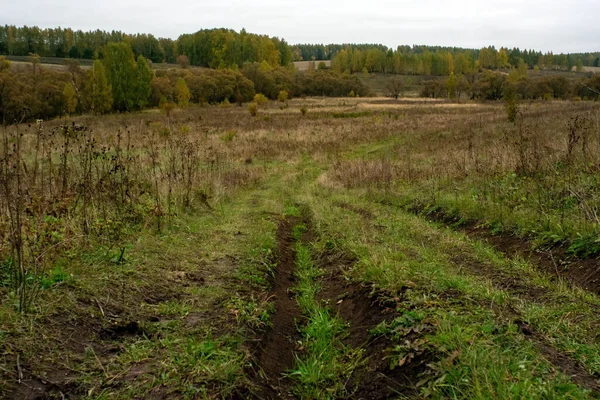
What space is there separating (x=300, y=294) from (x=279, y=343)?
58.9 inches

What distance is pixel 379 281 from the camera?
17.6 ft

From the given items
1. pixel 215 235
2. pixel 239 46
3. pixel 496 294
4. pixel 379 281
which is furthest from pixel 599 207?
pixel 239 46

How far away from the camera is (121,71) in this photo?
52.0 metres

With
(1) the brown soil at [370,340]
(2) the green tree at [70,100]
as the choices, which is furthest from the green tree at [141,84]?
(1) the brown soil at [370,340]

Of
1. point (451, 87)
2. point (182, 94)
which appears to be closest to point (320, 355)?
point (182, 94)

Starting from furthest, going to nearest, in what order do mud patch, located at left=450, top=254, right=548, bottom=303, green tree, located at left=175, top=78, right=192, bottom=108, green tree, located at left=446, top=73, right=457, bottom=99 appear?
green tree, located at left=446, top=73, right=457, bottom=99 → green tree, located at left=175, top=78, right=192, bottom=108 → mud patch, located at left=450, top=254, right=548, bottom=303

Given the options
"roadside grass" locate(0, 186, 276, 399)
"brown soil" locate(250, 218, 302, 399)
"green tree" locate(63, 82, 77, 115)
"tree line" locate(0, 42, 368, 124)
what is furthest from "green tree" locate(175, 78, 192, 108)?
"brown soil" locate(250, 218, 302, 399)

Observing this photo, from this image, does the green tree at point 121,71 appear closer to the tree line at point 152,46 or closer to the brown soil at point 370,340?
the brown soil at point 370,340

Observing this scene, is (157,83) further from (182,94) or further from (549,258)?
(549,258)

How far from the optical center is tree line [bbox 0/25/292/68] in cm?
11019

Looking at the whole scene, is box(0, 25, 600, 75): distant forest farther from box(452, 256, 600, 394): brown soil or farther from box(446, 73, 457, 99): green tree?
box(452, 256, 600, 394): brown soil

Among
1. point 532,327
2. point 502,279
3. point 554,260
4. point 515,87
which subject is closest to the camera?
point 532,327

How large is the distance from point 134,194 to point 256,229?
2.62m

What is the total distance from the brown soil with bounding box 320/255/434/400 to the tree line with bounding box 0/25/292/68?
4213 inches
